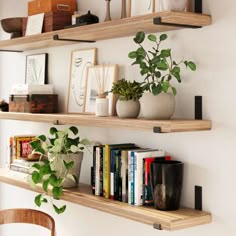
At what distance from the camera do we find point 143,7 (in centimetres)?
230

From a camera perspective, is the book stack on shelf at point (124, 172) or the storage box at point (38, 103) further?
the storage box at point (38, 103)

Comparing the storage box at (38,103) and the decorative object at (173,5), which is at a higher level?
the decorative object at (173,5)

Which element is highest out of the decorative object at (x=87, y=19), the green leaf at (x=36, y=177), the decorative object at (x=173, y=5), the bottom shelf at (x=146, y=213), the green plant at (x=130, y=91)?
the decorative object at (x=87, y=19)

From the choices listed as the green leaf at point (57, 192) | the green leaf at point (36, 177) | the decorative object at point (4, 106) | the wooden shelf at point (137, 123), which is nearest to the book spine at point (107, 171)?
the wooden shelf at point (137, 123)

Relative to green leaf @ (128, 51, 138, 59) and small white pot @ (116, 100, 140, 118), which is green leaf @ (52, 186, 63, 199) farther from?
green leaf @ (128, 51, 138, 59)

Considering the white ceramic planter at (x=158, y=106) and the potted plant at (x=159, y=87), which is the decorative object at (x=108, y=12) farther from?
the white ceramic planter at (x=158, y=106)

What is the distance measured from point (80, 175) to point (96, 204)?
1.70ft

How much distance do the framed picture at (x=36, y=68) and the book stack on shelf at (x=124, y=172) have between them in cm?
85

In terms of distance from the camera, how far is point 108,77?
8.68ft

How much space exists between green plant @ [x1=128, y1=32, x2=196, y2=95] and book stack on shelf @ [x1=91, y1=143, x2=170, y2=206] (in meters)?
0.31

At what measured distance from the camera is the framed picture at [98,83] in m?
2.60

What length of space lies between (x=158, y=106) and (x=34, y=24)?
3.80 feet

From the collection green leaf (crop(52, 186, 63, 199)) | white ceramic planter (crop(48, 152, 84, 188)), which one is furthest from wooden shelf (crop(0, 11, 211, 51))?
green leaf (crop(52, 186, 63, 199))

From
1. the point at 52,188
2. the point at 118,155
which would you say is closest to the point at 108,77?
the point at 118,155
